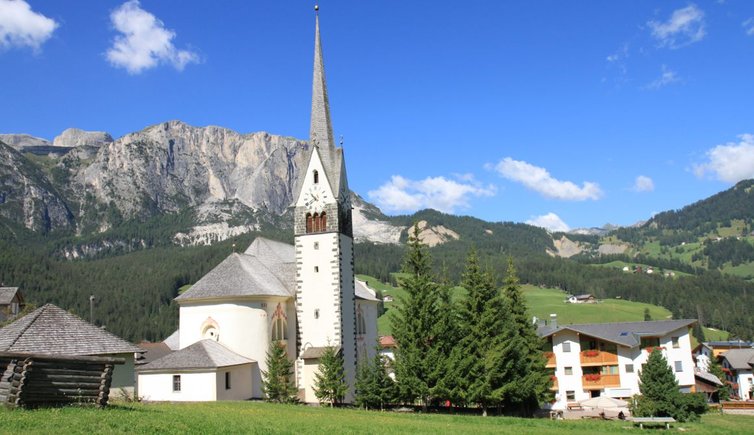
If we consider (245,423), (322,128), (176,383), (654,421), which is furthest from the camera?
(322,128)

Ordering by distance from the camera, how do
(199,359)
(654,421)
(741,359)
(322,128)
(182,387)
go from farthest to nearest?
(741,359)
(322,128)
(199,359)
(182,387)
(654,421)

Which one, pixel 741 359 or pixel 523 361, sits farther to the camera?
pixel 741 359

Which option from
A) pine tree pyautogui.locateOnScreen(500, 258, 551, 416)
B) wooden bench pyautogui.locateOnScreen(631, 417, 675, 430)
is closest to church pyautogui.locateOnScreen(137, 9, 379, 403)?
pine tree pyautogui.locateOnScreen(500, 258, 551, 416)

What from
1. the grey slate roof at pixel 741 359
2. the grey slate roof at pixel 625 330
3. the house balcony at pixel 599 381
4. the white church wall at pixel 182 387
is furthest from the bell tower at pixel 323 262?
the grey slate roof at pixel 741 359

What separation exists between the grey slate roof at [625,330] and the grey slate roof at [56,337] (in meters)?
40.6

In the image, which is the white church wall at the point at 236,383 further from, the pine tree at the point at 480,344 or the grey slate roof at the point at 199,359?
the pine tree at the point at 480,344

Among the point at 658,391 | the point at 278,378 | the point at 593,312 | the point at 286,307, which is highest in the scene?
the point at 593,312

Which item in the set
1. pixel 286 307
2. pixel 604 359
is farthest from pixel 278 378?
pixel 604 359

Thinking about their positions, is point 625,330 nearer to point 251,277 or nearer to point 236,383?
point 251,277

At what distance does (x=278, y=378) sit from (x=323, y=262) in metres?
9.60

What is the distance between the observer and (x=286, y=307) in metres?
48.0

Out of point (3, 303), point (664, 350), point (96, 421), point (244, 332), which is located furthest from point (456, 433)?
point (3, 303)

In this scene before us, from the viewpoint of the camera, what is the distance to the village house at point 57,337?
27781mm

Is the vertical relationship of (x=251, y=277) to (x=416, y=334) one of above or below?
above
